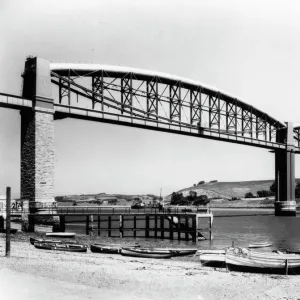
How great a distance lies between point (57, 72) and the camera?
5650 cm

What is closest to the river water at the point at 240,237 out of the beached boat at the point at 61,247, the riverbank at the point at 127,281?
the beached boat at the point at 61,247

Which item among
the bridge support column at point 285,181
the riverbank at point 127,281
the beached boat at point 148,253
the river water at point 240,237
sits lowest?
the river water at point 240,237

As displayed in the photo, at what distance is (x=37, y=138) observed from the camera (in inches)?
1886

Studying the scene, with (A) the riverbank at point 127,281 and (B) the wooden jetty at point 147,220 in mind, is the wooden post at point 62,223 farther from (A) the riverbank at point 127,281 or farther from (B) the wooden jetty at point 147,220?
(A) the riverbank at point 127,281

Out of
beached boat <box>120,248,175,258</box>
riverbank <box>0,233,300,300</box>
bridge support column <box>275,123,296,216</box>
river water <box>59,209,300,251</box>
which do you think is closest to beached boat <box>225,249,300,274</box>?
riverbank <box>0,233,300,300</box>

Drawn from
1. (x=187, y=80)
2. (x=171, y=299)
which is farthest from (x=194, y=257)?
(x=187, y=80)

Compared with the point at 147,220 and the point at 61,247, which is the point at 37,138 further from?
the point at 147,220

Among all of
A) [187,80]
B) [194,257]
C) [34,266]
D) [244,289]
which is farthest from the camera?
[187,80]

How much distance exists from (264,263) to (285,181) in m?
78.4

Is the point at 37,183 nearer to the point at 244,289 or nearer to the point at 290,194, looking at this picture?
the point at 244,289

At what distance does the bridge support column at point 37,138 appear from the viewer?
4759cm

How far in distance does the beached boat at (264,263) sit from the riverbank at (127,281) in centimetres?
83

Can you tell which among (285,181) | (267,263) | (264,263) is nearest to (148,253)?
(264,263)

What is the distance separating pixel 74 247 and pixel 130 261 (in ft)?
23.4
